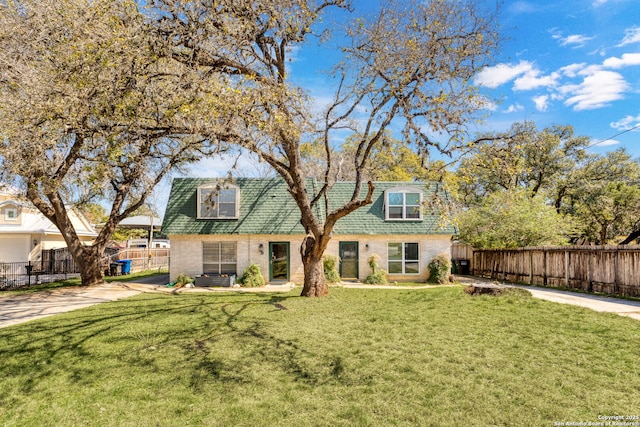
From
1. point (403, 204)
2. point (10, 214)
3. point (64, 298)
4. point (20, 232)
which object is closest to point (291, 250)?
point (403, 204)

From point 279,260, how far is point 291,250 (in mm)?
773

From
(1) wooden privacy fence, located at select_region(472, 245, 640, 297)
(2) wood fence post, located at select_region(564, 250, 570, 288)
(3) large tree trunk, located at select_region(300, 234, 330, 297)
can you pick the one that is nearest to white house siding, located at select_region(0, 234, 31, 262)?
(3) large tree trunk, located at select_region(300, 234, 330, 297)

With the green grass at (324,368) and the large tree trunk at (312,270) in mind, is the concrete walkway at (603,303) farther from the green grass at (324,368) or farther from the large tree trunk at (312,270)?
the large tree trunk at (312,270)

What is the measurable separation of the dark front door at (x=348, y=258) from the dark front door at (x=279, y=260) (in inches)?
107

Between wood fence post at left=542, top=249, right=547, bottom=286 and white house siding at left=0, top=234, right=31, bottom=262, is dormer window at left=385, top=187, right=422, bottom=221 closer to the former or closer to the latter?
wood fence post at left=542, top=249, right=547, bottom=286

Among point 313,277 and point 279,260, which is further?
point 279,260

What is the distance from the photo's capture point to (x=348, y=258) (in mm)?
18000

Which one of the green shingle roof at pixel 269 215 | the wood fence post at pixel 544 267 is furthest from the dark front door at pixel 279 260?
the wood fence post at pixel 544 267

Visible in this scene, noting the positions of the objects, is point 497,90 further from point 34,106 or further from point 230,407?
point 34,106

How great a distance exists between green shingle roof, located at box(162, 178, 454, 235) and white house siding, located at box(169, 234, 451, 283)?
1.19 feet

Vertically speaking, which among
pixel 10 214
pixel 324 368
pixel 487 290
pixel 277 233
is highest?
pixel 10 214

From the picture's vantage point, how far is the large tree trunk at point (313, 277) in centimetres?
1228

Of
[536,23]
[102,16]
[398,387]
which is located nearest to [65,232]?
[102,16]

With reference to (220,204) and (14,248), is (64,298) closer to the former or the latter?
(220,204)
